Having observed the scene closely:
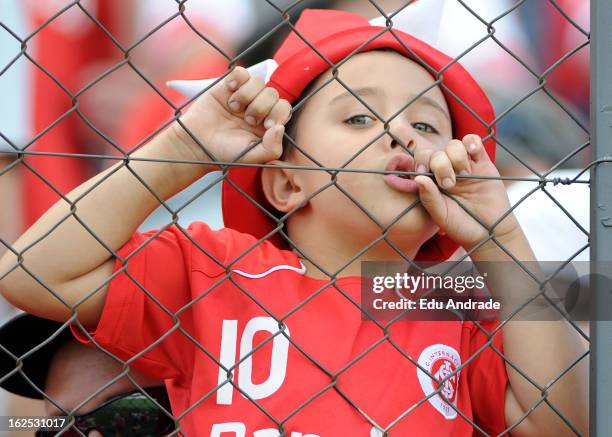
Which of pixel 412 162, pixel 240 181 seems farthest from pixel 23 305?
pixel 412 162

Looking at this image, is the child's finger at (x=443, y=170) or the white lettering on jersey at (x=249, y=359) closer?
the child's finger at (x=443, y=170)

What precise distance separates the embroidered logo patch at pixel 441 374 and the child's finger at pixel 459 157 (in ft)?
1.04

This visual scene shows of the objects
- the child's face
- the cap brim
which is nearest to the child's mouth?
the child's face

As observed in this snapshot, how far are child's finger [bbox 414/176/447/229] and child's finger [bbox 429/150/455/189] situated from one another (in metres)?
0.02

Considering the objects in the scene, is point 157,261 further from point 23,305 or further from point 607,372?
point 607,372

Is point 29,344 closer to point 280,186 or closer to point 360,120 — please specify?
point 280,186

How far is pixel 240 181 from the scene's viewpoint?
161cm

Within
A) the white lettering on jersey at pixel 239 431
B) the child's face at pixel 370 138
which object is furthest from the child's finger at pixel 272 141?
the white lettering on jersey at pixel 239 431

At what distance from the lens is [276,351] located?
139 cm

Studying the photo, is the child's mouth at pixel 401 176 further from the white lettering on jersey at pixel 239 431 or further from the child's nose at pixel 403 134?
the white lettering on jersey at pixel 239 431

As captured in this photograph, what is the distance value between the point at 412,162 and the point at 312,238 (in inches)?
10.0

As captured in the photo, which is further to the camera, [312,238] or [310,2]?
[310,2]

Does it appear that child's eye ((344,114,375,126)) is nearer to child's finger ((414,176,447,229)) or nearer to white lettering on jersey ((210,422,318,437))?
child's finger ((414,176,447,229))

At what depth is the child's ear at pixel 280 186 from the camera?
1577 millimetres
